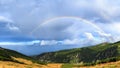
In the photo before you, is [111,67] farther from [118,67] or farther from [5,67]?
[5,67]

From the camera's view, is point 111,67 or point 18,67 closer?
point 111,67

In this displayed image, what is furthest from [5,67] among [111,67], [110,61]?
[110,61]

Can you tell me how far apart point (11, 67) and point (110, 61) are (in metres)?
37.5

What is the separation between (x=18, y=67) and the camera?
9000 cm

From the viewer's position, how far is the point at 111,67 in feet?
274

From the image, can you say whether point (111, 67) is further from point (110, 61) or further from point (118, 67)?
point (110, 61)

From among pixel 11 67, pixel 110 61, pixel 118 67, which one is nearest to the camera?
pixel 118 67

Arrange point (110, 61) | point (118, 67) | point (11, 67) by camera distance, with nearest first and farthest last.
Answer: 1. point (118, 67)
2. point (11, 67)
3. point (110, 61)

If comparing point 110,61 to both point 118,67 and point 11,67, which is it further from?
point 11,67

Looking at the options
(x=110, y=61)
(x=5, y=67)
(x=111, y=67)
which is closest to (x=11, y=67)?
(x=5, y=67)

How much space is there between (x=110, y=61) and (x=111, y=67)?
69.2 feet

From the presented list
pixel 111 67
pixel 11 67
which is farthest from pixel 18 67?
pixel 111 67

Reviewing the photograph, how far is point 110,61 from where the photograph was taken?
104 meters

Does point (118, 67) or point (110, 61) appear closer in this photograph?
point (118, 67)
